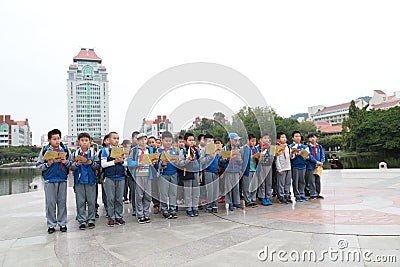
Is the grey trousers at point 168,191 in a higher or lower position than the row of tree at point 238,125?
lower

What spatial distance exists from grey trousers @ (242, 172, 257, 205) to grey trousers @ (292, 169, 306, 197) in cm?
108

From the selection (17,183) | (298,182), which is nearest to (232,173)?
(298,182)

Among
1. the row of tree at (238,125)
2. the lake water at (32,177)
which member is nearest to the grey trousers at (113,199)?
the row of tree at (238,125)

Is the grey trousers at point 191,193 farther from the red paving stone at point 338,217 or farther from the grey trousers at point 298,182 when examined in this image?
the grey trousers at point 298,182

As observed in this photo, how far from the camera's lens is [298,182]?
7.29m

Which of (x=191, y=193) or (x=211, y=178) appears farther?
(x=211, y=178)

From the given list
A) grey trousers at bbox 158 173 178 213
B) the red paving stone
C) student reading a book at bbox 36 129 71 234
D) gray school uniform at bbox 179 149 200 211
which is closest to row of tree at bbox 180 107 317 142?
gray school uniform at bbox 179 149 200 211

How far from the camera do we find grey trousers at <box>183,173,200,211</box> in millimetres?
6059

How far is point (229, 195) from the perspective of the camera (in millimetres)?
6426

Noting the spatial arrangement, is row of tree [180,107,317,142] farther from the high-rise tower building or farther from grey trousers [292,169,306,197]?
the high-rise tower building

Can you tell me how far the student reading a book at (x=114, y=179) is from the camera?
5.41 m

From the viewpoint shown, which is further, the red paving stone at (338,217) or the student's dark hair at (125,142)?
the student's dark hair at (125,142)

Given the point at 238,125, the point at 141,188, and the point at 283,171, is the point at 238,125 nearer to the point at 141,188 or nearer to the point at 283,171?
the point at 283,171

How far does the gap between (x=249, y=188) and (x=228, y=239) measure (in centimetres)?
255
